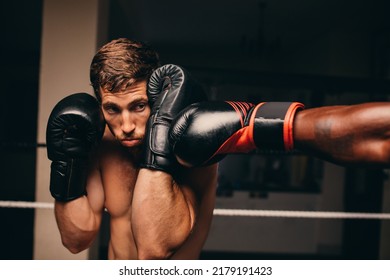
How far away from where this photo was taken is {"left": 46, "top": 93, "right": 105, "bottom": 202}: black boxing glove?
87 centimetres

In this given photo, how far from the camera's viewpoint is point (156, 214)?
2.44ft

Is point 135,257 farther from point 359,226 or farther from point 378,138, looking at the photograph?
point 359,226

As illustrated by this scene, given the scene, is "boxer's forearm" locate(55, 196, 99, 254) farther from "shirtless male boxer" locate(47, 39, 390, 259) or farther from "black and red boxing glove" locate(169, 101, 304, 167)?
"black and red boxing glove" locate(169, 101, 304, 167)

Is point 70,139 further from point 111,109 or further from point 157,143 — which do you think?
point 157,143

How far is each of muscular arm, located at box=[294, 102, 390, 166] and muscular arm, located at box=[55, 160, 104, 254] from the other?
0.62 meters

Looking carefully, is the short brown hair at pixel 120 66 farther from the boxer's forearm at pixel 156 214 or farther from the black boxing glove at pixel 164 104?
the boxer's forearm at pixel 156 214

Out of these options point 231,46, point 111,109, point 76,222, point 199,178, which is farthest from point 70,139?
point 231,46

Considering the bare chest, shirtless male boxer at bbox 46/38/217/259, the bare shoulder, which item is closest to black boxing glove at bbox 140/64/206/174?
shirtless male boxer at bbox 46/38/217/259

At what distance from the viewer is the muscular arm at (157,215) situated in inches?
29.1

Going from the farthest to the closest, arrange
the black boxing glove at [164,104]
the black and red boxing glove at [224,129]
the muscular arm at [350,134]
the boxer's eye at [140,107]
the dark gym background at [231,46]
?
the dark gym background at [231,46] → the boxer's eye at [140,107] → the black boxing glove at [164,104] → the black and red boxing glove at [224,129] → the muscular arm at [350,134]

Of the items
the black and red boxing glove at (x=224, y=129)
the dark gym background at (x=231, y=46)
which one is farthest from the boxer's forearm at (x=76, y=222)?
the dark gym background at (x=231, y=46)

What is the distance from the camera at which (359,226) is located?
337 cm

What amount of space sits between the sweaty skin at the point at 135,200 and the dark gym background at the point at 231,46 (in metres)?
1.01

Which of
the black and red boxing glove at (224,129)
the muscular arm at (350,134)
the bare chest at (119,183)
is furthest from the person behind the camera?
the bare chest at (119,183)
